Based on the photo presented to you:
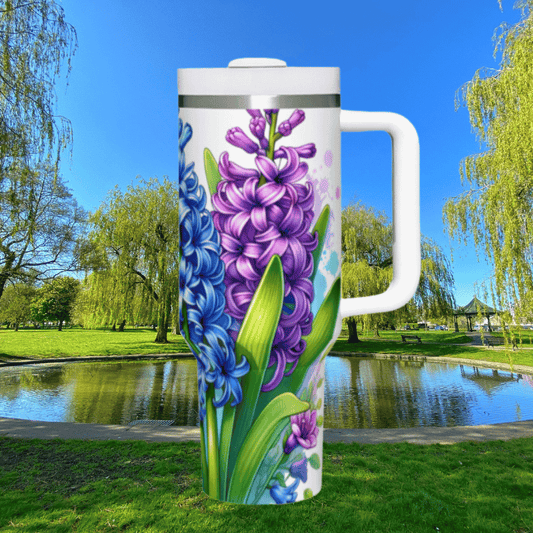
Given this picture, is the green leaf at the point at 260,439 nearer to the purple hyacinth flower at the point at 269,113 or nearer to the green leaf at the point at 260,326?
the green leaf at the point at 260,326

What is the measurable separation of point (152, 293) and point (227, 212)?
2223cm

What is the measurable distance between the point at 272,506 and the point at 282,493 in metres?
0.12

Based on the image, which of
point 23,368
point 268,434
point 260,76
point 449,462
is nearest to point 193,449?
point 449,462

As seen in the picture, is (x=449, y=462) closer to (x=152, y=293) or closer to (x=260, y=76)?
(x=260, y=76)

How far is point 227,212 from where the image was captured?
1012 mm

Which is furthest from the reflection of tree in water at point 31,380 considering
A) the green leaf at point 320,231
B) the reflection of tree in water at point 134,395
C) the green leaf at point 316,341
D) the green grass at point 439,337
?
the green grass at point 439,337

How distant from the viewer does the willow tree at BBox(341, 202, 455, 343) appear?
20297mm

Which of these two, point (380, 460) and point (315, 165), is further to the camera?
point (380, 460)

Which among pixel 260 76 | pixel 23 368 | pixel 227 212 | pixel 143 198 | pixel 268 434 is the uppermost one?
pixel 143 198

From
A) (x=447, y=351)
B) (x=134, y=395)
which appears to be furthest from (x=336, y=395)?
(x=447, y=351)

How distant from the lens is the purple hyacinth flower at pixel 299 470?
1085 millimetres

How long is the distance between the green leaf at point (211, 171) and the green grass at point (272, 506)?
82 cm

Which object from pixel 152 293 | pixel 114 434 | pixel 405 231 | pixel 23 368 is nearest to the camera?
pixel 405 231

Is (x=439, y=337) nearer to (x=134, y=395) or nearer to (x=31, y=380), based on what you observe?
(x=134, y=395)
